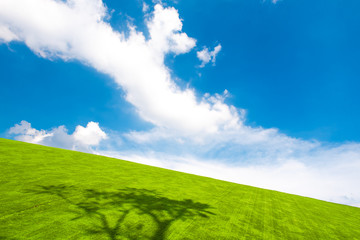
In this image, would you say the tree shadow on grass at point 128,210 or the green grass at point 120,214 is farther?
the tree shadow on grass at point 128,210

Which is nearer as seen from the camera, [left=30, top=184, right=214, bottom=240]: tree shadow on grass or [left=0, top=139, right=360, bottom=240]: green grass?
Result: [left=0, top=139, right=360, bottom=240]: green grass

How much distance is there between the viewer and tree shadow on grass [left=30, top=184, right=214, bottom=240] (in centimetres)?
619

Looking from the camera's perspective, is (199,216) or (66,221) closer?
(66,221)

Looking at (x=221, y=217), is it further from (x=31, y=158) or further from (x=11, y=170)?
(x=31, y=158)

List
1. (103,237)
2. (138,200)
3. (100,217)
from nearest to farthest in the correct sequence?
(103,237)
(100,217)
(138,200)

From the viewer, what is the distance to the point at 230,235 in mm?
6984

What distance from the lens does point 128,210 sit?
7.80 m

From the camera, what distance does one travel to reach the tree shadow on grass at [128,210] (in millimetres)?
6192

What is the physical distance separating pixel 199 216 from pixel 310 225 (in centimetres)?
682

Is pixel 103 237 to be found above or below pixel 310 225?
below

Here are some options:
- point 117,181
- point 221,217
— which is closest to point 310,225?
point 221,217

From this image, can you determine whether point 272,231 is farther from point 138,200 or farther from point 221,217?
point 138,200

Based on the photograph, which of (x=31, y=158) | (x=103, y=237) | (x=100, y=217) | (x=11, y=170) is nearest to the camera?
(x=103, y=237)

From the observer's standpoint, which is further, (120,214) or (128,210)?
(128,210)
